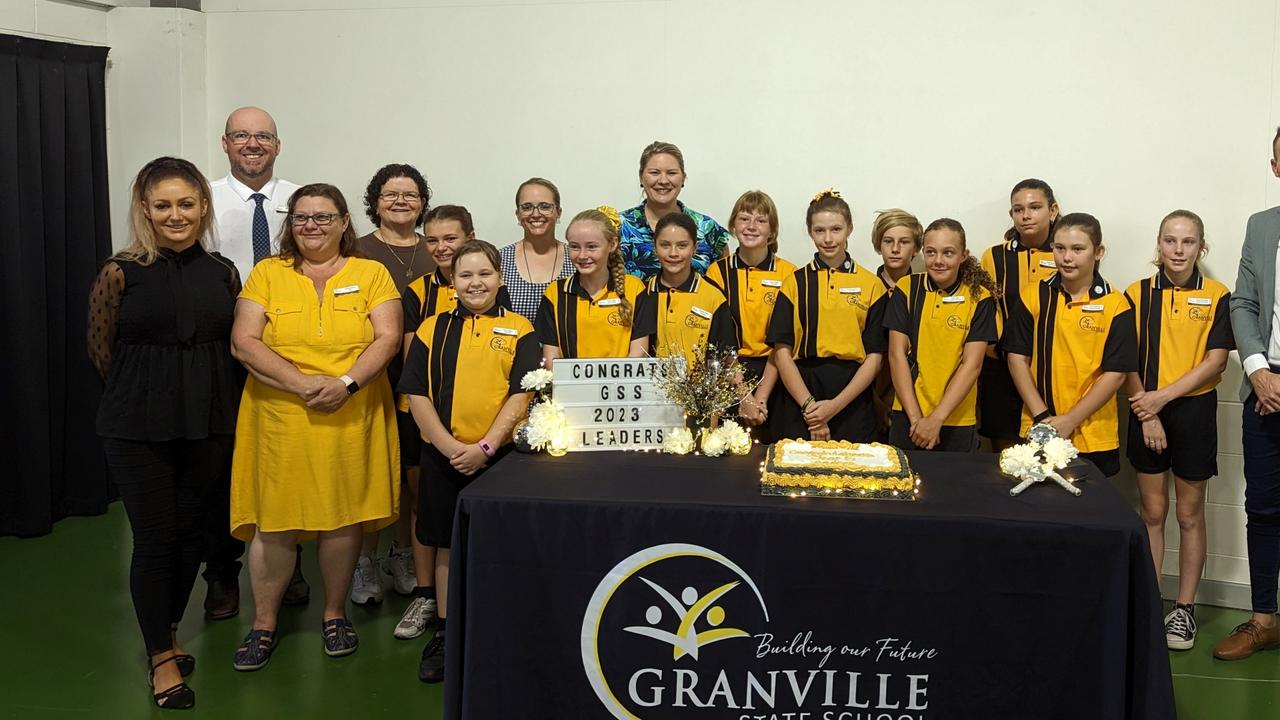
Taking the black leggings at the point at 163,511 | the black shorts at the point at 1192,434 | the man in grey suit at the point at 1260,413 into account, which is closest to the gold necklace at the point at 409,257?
the black leggings at the point at 163,511

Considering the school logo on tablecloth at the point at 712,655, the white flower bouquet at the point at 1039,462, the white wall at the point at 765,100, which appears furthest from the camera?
the white wall at the point at 765,100

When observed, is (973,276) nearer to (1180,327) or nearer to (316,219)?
Answer: (1180,327)

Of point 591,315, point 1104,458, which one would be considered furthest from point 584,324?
point 1104,458

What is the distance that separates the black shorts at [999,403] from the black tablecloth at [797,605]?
57.9 inches

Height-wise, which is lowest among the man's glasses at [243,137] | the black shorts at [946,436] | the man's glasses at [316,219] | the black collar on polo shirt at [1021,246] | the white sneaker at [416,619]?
the white sneaker at [416,619]

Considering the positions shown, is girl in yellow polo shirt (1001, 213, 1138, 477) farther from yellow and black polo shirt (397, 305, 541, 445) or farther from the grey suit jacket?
yellow and black polo shirt (397, 305, 541, 445)

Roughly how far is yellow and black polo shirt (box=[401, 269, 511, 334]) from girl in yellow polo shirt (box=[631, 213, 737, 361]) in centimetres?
56

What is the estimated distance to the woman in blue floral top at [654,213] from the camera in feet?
14.8

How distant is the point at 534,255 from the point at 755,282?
3.03 ft

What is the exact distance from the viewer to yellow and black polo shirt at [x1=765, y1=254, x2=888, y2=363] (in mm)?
4301

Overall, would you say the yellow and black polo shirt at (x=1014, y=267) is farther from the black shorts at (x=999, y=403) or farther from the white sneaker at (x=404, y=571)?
the white sneaker at (x=404, y=571)

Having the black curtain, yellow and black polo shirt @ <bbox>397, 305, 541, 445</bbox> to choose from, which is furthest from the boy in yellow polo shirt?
the black curtain

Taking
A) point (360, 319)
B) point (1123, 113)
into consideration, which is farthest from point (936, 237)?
point (360, 319)

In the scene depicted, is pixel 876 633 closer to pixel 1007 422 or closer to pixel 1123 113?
pixel 1007 422
